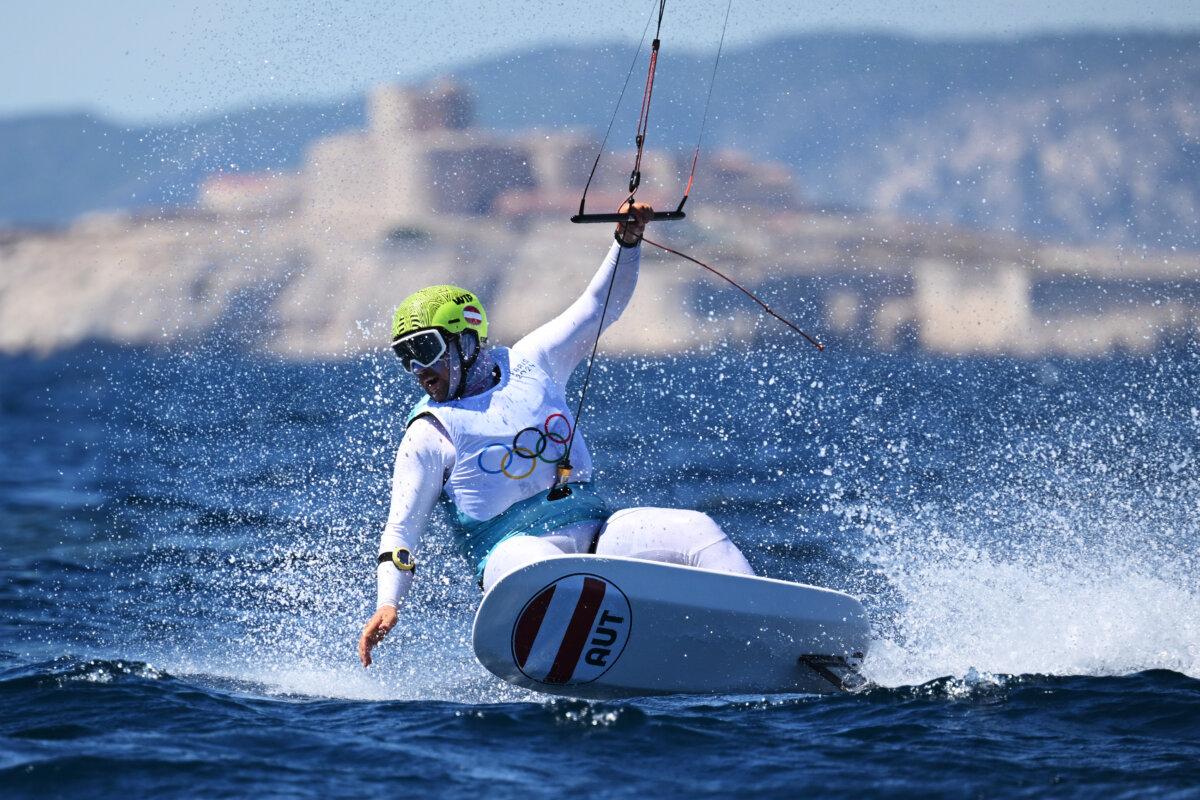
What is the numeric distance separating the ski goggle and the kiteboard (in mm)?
1137

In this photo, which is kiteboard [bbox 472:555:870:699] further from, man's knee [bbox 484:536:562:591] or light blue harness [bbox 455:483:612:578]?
light blue harness [bbox 455:483:612:578]

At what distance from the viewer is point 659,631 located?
22.3 ft

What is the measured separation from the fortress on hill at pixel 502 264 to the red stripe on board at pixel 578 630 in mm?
76869

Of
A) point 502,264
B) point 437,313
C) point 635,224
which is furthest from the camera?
point 502,264

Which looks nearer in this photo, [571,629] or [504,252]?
[571,629]

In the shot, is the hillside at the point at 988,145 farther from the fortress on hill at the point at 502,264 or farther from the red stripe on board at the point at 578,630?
the red stripe on board at the point at 578,630

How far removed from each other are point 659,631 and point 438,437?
134 centimetres

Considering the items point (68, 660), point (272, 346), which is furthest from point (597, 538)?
point (272, 346)

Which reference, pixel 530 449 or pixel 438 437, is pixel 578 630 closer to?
pixel 530 449

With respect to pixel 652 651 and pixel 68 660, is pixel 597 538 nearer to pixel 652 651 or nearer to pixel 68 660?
pixel 652 651

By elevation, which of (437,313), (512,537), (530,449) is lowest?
(512,537)

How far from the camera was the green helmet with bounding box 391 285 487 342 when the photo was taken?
698 centimetres

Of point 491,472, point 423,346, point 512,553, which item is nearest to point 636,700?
point 512,553

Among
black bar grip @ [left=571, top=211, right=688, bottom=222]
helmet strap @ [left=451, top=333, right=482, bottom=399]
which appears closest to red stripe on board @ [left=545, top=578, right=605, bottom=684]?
helmet strap @ [left=451, top=333, right=482, bottom=399]
